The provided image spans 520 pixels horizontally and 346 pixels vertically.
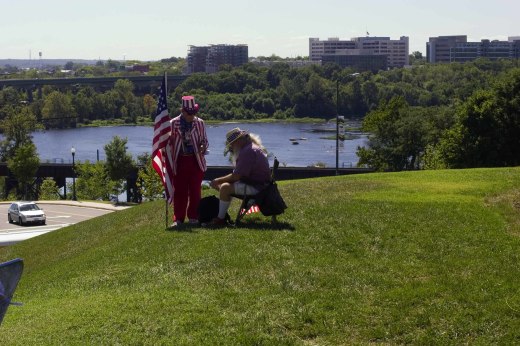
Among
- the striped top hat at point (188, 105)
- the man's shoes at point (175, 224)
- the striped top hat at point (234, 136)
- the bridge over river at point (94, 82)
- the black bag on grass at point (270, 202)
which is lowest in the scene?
the man's shoes at point (175, 224)

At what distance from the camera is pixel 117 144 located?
58.6m

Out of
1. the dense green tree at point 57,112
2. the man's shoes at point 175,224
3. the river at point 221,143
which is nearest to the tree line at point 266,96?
the dense green tree at point 57,112

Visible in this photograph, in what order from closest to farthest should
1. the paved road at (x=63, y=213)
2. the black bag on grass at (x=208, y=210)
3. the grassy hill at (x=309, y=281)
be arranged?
the grassy hill at (x=309, y=281) < the black bag on grass at (x=208, y=210) < the paved road at (x=63, y=213)

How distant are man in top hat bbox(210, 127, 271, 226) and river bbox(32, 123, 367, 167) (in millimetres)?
61435

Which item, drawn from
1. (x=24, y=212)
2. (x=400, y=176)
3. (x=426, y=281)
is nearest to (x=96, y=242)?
(x=400, y=176)

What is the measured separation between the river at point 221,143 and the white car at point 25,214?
4031 centimetres

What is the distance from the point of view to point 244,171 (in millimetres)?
11602

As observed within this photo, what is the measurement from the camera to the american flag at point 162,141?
12711mm

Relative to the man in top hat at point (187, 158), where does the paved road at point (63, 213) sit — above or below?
below

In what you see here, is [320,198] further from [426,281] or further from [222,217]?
[426,281]

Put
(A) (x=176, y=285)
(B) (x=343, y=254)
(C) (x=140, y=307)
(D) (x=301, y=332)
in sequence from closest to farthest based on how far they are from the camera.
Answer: (D) (x=301, y=332) < (C) (x=140, y=307) < (A) (x=176, y=285) < (B) (x=343, y=254)

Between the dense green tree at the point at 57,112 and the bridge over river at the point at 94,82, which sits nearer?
the dense green tree at the point at 57,112

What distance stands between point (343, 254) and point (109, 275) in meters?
2.68

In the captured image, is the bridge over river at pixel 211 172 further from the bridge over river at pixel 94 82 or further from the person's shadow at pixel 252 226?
the bridge over river at pixel 94 82
